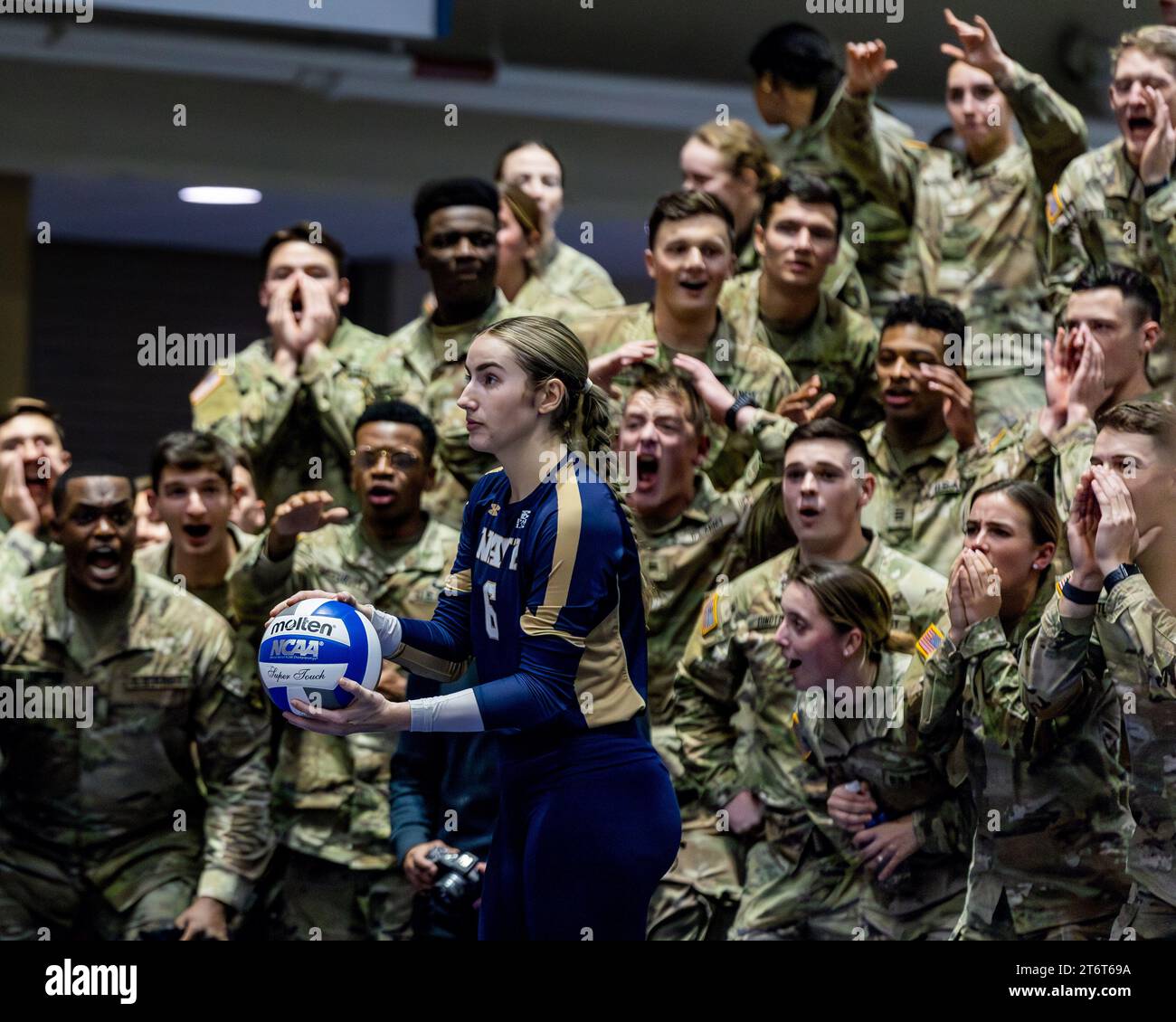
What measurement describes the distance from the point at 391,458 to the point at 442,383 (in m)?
0.63

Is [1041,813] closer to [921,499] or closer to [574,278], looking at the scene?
[921,499]

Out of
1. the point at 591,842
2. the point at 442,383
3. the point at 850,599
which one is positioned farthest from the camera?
the point at 442,383

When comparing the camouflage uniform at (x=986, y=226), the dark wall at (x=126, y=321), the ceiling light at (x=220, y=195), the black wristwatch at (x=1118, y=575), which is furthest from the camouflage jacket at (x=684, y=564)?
the dark wall at (x=126, y=321)

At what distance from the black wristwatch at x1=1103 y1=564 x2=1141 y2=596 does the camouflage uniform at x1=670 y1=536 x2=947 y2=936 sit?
916 millimetres

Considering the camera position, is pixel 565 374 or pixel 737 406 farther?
pixel 737 406

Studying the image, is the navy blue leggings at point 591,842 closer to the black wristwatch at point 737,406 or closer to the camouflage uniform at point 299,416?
the black wristwatch at point 737,406

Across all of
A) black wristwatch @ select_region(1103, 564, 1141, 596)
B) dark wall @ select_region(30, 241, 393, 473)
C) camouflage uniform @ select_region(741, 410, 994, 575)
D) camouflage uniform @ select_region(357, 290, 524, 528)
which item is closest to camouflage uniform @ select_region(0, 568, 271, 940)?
camouflage uniform @ select_region(357, 290, 524, 528)

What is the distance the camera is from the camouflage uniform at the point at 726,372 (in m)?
5.93

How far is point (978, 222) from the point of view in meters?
6.72

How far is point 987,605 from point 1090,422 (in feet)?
2.63

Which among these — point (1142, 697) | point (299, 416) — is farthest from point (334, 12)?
point (1142, 697)

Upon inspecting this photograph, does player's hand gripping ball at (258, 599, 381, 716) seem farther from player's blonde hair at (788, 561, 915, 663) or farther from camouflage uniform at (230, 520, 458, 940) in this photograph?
camouflage uniform at (230, 520, 458, 940)

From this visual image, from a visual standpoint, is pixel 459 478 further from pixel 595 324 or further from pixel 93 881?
pixel 93 881

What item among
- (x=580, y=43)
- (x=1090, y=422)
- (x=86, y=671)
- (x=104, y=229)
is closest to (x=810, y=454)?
(x=1090, y=422)
